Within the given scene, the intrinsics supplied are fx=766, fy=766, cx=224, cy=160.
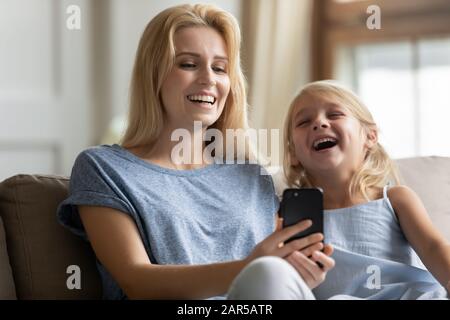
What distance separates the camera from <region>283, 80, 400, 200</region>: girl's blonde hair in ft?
5.87

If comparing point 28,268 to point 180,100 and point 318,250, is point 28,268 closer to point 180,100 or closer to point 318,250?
point 180,100

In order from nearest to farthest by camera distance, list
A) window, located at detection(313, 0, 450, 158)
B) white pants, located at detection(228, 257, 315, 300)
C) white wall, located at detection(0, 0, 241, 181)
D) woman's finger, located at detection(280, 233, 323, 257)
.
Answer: white pants, located at detection(228, 257, 315, 300) < woman's finger, located at detection(280, 233, 323, 257) < white wall, located at detection(0, 0, 241, 181) < window, located at detection(313, 0, 450, 158)

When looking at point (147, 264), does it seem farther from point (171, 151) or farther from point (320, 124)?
point (320, 124)

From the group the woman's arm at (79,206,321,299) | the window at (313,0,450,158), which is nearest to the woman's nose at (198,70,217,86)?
the woman's arm at (79,206,321,299)

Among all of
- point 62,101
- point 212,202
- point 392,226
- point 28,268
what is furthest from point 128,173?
point 62,101

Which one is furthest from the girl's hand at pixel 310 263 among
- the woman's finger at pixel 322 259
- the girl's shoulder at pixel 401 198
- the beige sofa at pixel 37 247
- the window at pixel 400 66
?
the window at pixel 400 66

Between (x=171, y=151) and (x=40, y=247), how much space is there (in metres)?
0.35

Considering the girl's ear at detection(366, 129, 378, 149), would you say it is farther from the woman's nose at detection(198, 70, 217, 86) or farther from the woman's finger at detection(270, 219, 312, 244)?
the woman's finger at detection(270, 219, 312, 244)

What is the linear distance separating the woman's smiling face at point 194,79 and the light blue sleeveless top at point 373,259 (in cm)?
37

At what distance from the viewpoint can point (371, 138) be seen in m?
1.87

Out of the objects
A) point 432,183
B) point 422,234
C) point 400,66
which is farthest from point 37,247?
point 400,66
